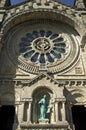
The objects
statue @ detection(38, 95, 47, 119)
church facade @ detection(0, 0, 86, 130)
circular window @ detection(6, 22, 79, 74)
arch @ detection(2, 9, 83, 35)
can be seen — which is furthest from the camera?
arch @ detection(2, 9, 83, 35)

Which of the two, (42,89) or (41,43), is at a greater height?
(41,43)

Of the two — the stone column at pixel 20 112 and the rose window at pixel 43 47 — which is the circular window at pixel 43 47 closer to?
the rose window at pixel 43 47

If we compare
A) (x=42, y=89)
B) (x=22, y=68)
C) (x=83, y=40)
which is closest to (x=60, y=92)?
(x=42, y=89)

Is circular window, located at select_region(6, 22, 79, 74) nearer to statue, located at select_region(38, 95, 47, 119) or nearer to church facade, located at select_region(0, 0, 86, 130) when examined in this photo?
church facade, located at select_region(0, 0, 86, 130)

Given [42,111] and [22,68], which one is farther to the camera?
[22,68]

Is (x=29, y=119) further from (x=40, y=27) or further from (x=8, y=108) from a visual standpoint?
(x=40, y=27)

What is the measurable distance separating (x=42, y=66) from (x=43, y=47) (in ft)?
5.39

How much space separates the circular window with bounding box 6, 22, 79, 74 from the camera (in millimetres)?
15650

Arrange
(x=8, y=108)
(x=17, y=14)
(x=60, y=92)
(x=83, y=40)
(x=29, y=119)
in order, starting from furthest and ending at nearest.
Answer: (x=17, y=14) → (x=83, y=40) → (x=8, y=108) → (x=60, y=92) → (x=29, y=119)

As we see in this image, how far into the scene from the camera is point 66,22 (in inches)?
695

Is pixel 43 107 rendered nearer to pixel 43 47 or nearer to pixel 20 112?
pixel 20 112

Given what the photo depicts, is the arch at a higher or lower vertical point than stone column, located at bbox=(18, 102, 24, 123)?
higher

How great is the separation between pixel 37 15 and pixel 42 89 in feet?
20.2

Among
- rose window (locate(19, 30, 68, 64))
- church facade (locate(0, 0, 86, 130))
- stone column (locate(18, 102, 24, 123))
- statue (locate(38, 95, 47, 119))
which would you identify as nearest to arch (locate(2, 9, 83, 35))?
church facade (locate(0, 0, 86, 130))
